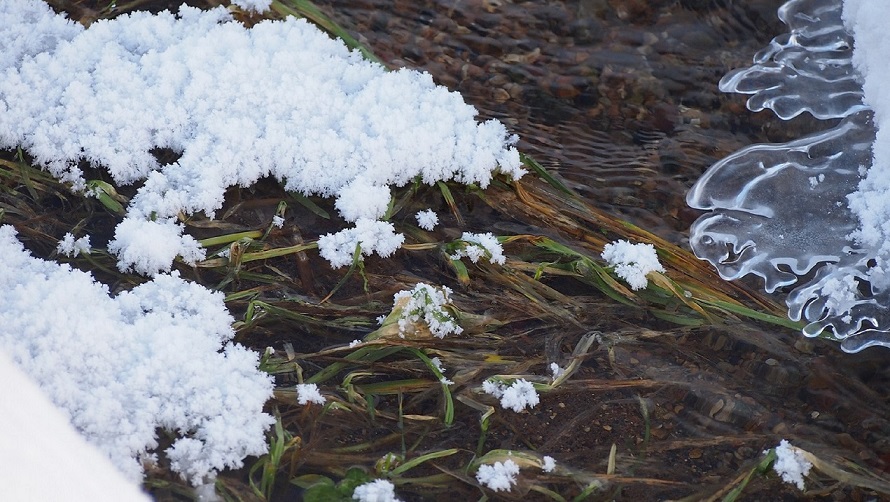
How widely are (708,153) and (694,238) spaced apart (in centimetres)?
30

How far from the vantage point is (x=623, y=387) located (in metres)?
1.38

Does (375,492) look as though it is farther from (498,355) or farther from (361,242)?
(361,242)

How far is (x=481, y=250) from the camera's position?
5.02 feet

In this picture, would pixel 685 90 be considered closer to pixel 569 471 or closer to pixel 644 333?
pixel 644 333

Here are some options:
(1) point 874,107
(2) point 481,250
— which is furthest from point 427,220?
(1) point 874,107

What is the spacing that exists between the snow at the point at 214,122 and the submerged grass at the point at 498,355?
0.05 m

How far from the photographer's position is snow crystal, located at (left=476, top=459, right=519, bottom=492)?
1205mm

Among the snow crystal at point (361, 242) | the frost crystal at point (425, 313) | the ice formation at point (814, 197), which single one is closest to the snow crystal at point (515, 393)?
the frost crystal at point (425, 313)

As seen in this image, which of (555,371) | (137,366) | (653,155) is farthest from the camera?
(653,155)

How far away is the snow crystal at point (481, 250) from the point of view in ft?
5.01

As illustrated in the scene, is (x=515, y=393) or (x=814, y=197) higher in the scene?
(x=814, y=197)

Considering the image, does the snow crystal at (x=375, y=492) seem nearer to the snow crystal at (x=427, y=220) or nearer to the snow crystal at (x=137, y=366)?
the snow crystal at (x=137, y=366)

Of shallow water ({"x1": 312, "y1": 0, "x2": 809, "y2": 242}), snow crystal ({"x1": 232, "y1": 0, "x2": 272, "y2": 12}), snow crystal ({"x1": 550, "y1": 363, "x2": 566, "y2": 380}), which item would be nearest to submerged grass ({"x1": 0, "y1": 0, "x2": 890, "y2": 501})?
snow crystal ({"x1": 550, "y1": 363, "x2": 566, "y2": 380})

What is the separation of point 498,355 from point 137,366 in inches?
25.4
